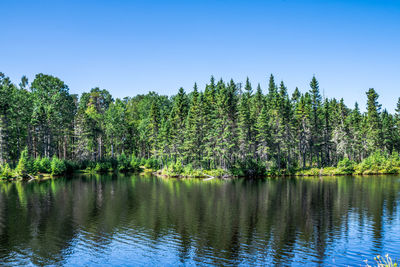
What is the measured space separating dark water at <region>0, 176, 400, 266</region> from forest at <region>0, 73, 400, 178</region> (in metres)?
31.1

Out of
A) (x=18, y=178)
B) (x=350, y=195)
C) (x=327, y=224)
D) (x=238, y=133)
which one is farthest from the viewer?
(x=238, y=133)

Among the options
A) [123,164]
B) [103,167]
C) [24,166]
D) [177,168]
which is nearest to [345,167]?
[177,168]

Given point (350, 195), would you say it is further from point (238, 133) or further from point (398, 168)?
point (398, 168)

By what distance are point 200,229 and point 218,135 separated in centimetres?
4908

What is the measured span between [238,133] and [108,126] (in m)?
45.3

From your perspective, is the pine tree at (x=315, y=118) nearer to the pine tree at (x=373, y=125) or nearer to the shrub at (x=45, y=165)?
the pine tree at (x=373, y=125)

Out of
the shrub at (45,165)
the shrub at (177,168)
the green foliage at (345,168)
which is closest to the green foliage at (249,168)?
the shrub at (177,168)

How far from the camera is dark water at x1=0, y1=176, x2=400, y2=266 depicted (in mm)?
20375

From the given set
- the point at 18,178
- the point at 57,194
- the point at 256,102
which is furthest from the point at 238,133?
the point at 18,178

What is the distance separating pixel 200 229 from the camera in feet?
87.5

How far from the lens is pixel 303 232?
25438 mm

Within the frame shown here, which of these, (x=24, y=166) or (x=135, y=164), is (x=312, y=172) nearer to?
(x=135, y=164)

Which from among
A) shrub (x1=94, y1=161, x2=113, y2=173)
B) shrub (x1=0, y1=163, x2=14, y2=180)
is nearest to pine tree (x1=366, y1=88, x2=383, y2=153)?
shrub (x1=94, y1=161, x2=113, y2=173)

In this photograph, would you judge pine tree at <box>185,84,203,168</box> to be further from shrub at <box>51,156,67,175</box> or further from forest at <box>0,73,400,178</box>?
shrub at <box>51,156,67,175</box>
